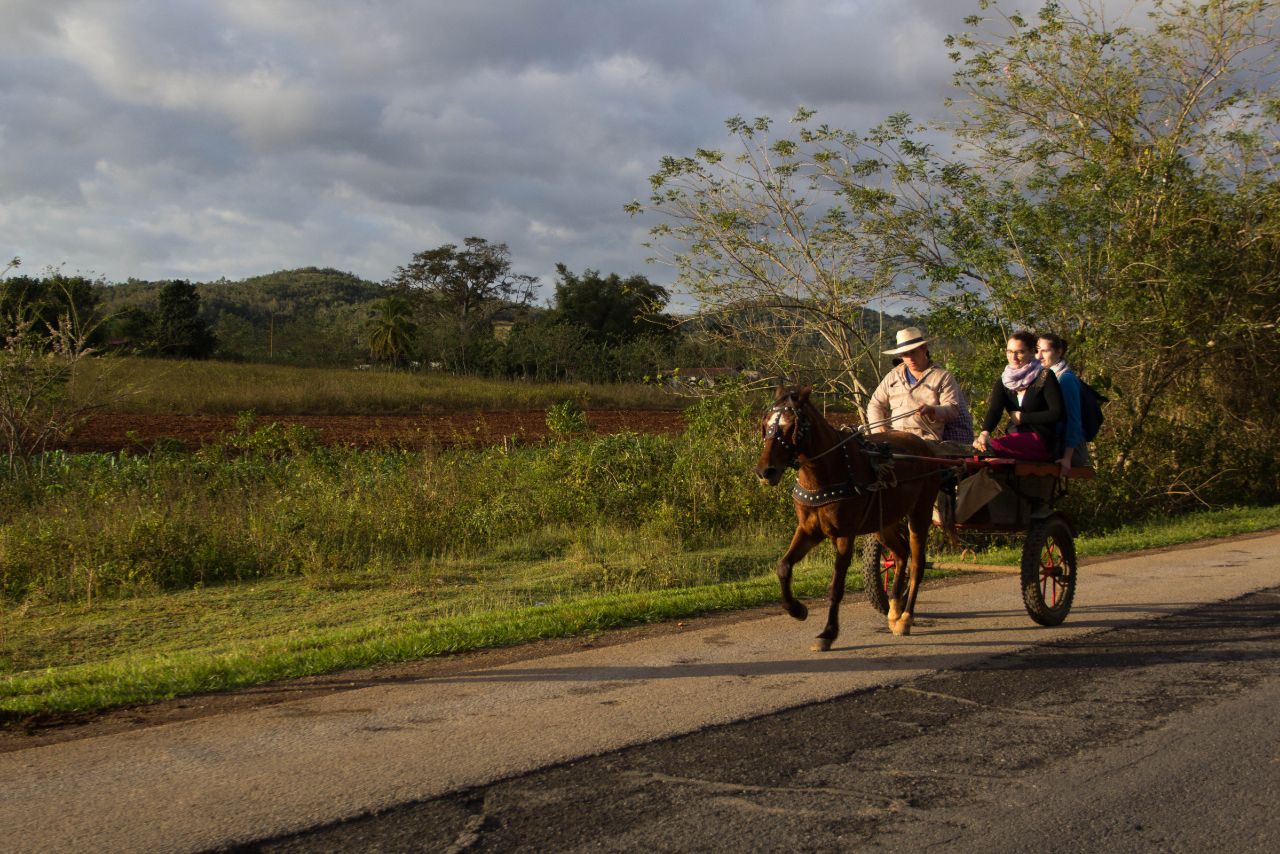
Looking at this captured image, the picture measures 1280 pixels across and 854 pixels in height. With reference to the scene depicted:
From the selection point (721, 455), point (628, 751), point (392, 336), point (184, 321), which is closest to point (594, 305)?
point (392, 336)

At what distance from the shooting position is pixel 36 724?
5895 millimetres

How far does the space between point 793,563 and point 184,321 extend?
52.7 meters

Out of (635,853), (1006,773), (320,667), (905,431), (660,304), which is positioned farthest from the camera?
(660,304)

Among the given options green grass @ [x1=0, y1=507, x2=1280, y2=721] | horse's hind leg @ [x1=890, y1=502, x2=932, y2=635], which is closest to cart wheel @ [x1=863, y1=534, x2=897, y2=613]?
Answer: horse's hind leg @ [x1=890, y1=502, x2=932, y2=635]

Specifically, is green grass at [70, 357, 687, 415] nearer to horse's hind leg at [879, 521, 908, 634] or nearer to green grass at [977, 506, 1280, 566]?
green grass at [977, 506, 1280, 566]

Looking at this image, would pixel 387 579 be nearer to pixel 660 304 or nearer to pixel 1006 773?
pixel 660 304

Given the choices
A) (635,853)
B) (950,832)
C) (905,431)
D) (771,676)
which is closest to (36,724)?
(635,853)

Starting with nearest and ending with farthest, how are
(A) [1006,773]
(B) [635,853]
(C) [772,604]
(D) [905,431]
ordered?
1. (B) [635,853]
2. (A) [1006,773]
3. (D) [905,431]
4. (C) [772,604]

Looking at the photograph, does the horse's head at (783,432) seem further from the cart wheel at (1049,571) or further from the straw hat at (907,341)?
the cart wheel at (1049,571)

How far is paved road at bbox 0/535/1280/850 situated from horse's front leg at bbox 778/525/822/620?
285mm

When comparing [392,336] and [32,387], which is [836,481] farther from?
[392,336]

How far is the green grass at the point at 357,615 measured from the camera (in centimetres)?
705

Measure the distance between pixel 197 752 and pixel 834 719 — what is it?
345 cm

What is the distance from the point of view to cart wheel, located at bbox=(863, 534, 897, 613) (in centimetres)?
845
